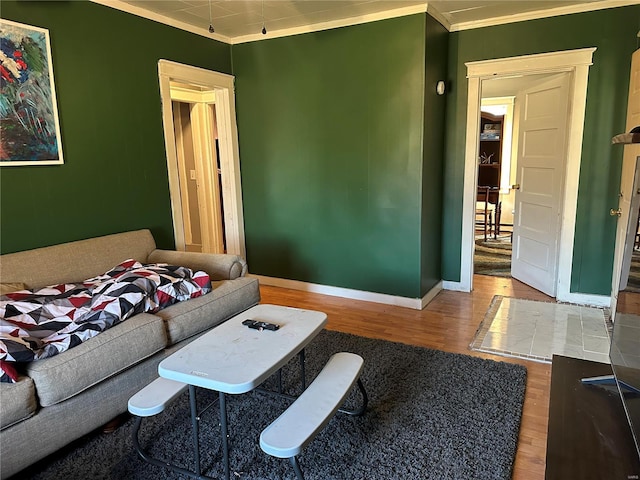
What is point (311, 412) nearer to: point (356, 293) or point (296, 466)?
point (296, 466)

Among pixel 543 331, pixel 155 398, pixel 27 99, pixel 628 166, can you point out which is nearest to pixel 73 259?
pixel 27 99

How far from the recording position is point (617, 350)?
1758mm

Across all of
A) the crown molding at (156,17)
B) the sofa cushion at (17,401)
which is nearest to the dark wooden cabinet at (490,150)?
the crown molding at (156,17)

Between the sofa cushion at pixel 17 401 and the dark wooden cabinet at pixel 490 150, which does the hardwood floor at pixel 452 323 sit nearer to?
the sofa cushion at pixel 17 401

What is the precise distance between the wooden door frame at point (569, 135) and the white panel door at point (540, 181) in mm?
107

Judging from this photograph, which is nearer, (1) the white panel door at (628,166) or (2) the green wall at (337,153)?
(1) the white panel door at (628,166)

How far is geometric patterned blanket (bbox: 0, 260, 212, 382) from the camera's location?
191cm

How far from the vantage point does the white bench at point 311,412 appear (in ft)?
5.04

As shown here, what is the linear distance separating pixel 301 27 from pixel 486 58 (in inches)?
65.1

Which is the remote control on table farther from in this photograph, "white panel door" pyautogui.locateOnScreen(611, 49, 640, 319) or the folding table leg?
"white panel door" pyautogui.locateOnScreen(611, 49, 640, 319)

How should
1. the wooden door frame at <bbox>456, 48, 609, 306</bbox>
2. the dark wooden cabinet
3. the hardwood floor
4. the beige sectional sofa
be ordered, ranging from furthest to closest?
the dark wooden cabinet, the wooden door frame at <bbox>456, 48, 609, 306</bbox>, the hardwood floor, the beige sectional sofa

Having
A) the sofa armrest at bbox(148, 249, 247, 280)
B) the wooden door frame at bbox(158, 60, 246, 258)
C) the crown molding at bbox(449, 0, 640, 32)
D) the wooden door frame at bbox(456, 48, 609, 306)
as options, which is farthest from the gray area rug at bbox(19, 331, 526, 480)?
the crown molding at bbox(449, 0, 640, 32)

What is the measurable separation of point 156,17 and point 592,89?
3504 millimetres

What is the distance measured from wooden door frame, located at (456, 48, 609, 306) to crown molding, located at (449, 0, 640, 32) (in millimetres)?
296
